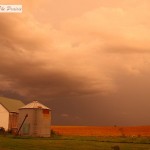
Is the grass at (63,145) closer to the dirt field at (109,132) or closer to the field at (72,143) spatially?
the field at (72,143)

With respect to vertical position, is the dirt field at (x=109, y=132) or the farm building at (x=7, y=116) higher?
the farm building at (x=7, y=116)

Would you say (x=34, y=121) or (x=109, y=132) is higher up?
(x=34, y=121)

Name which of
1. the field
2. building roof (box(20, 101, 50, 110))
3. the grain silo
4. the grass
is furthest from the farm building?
the grass

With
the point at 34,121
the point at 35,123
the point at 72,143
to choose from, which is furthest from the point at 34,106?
the point at 72,143

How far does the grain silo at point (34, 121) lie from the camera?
4925 centimetres

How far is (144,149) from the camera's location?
26594mm

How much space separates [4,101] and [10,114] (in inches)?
166

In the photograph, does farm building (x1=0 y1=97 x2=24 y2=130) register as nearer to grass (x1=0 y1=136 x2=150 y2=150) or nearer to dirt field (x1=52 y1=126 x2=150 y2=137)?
dirt field (x1=52 y1=126 x2=150 y2=137)

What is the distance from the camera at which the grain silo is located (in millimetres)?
49250

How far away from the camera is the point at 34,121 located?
162 ft

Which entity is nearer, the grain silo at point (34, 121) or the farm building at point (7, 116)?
the grain silo at point (34, 121)

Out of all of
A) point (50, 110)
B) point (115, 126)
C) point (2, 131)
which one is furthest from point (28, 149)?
point (115, 126)

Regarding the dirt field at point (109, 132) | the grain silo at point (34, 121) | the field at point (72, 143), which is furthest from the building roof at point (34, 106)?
the dirt field at point (109, 132)

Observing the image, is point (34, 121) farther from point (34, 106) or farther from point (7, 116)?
Result: point (7, 116)
